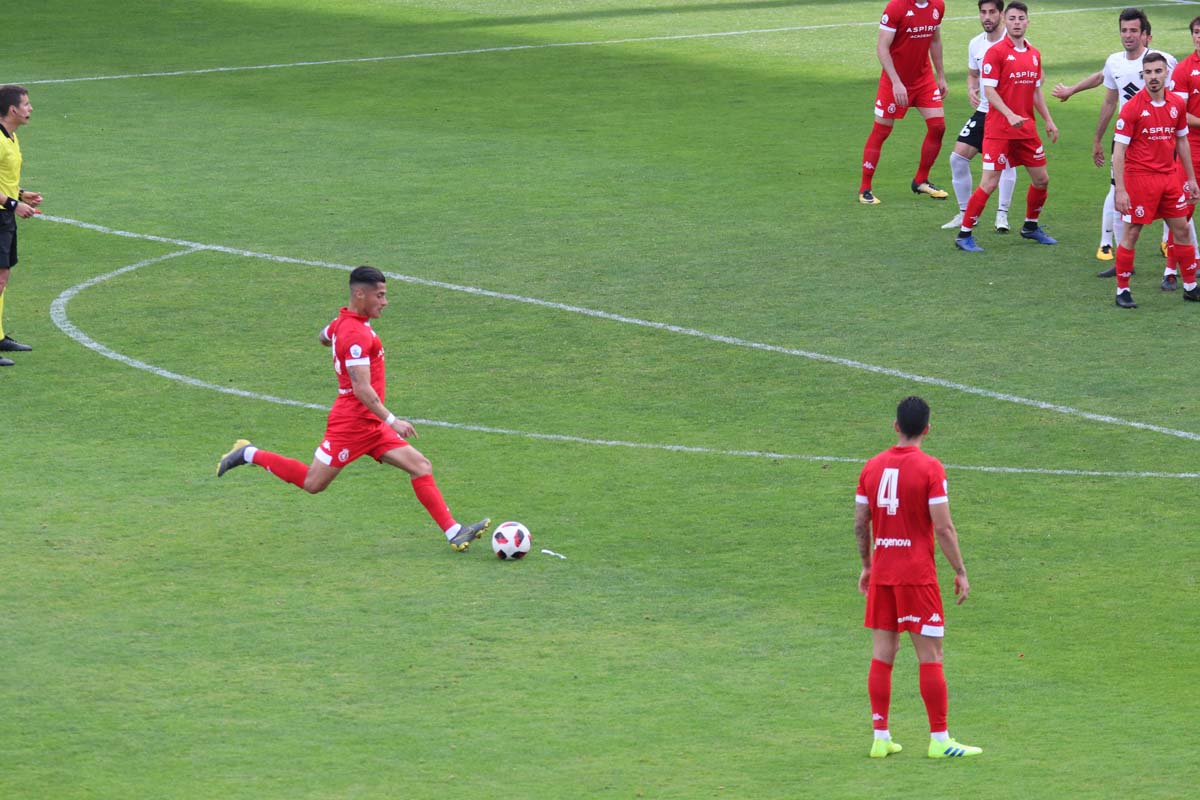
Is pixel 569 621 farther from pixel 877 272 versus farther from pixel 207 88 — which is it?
pixel 207 88

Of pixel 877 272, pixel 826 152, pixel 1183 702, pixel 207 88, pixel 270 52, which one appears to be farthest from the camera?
pixel 270 52

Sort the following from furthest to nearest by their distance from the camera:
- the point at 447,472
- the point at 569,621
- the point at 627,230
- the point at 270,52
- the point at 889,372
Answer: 1. the point at 270,52
2. the point at 627,230
3. the point at 889,372
4. the point at 447,472
5. the point at 569,621

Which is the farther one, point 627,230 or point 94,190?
point 94,190

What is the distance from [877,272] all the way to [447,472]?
6.45 m

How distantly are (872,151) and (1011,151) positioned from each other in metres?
2.40

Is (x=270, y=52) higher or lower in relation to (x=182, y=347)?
higher

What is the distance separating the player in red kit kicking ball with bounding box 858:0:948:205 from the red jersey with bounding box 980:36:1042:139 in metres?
1.47

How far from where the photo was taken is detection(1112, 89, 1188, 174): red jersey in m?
15.3

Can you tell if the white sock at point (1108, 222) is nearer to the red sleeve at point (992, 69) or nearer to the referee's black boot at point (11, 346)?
the red sleeve at point (992, 69)

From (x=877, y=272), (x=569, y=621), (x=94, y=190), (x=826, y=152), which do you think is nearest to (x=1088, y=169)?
(x=826, y=152)

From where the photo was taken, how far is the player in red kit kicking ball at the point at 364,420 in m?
10.4

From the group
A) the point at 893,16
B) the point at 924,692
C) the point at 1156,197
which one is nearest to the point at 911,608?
the point at 924,692

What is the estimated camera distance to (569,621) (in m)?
9.65

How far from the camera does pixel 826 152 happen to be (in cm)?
2255
